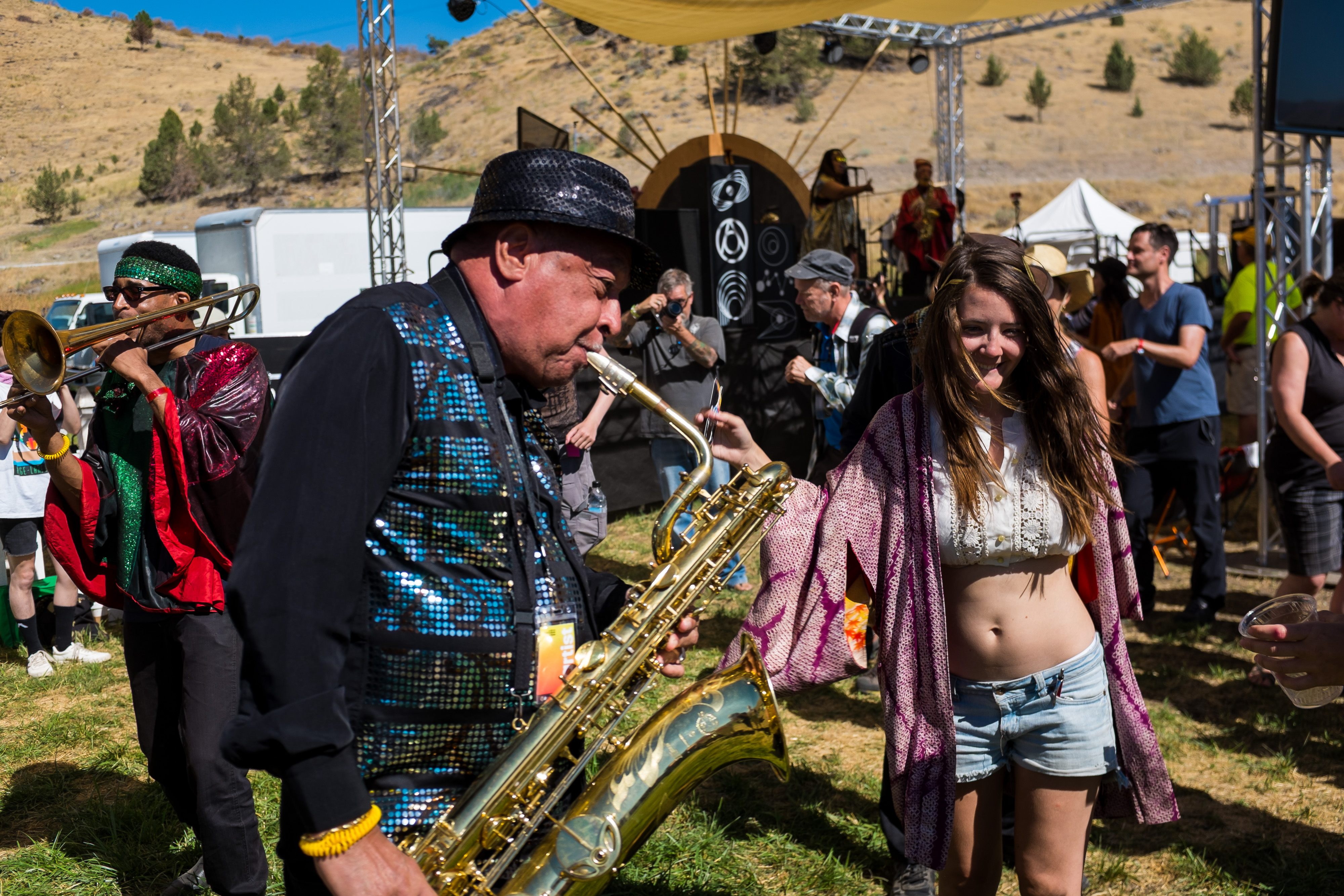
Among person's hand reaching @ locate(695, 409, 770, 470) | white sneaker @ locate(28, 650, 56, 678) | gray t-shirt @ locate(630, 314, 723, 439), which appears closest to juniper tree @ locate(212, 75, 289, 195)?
white sneaker @ locate(28, 650, 56, 678)

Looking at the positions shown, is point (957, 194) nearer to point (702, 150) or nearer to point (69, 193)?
point (702, 150)

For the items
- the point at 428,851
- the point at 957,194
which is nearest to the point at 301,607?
the point at 428,851

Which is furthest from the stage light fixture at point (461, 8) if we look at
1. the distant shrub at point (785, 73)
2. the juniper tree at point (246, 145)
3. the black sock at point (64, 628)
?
the distant shrub at point (785, 73)

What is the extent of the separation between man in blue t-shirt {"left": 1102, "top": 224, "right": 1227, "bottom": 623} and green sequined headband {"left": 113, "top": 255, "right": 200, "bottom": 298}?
5011mm

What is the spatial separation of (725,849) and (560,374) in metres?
2.56

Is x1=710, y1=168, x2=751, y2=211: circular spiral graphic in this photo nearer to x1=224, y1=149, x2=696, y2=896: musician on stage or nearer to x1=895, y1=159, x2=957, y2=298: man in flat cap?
x1=895, y1=159, x2=957, y2=298: man in flat cap

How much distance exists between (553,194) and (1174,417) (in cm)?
546

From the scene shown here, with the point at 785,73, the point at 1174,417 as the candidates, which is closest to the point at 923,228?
the point at 1174,417

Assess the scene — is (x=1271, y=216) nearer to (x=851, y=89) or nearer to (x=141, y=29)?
(x=851, y=89)

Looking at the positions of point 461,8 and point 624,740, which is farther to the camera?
point 461,8

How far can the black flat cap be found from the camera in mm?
5094

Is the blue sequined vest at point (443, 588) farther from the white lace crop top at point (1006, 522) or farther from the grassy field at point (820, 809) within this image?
the grassy field at point (820, 809)

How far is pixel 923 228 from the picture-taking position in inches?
553

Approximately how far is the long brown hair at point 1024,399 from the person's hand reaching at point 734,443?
1.55 ft
